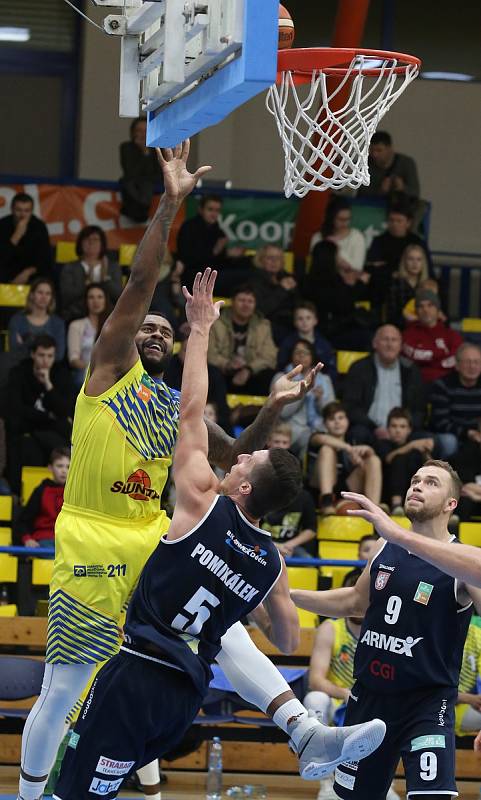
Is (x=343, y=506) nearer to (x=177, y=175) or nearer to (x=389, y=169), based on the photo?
(x=389, y=169)

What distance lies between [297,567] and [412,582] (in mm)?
4378

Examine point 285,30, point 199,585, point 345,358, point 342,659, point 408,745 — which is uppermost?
point 285,30

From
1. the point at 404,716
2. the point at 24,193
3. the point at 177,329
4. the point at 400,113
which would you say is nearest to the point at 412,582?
the point at 404,716

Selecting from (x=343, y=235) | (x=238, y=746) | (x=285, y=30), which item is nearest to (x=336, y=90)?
(x=285, y=30)

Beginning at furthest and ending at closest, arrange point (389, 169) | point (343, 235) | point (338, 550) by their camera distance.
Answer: point (389, 169), point (343, 235), point (338, 550)

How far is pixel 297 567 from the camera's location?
10867mm

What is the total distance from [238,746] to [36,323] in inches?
192

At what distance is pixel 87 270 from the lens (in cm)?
1351

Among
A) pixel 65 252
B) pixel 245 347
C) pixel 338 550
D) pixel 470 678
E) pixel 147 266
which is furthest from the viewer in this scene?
pixel 65 252

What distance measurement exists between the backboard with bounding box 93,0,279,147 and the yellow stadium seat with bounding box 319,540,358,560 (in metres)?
6.31

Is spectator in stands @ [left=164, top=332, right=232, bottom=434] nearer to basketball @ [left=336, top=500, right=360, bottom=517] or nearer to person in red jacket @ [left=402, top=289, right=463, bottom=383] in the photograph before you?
basketball @ [left=336, top=500, right=360, bottom=517]

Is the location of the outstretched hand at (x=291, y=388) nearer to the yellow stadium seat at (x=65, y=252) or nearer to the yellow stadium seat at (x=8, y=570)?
the yellow stadium seat at (x=8, y=570)

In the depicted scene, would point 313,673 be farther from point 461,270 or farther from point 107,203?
point 461,270

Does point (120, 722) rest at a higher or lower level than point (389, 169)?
lower
